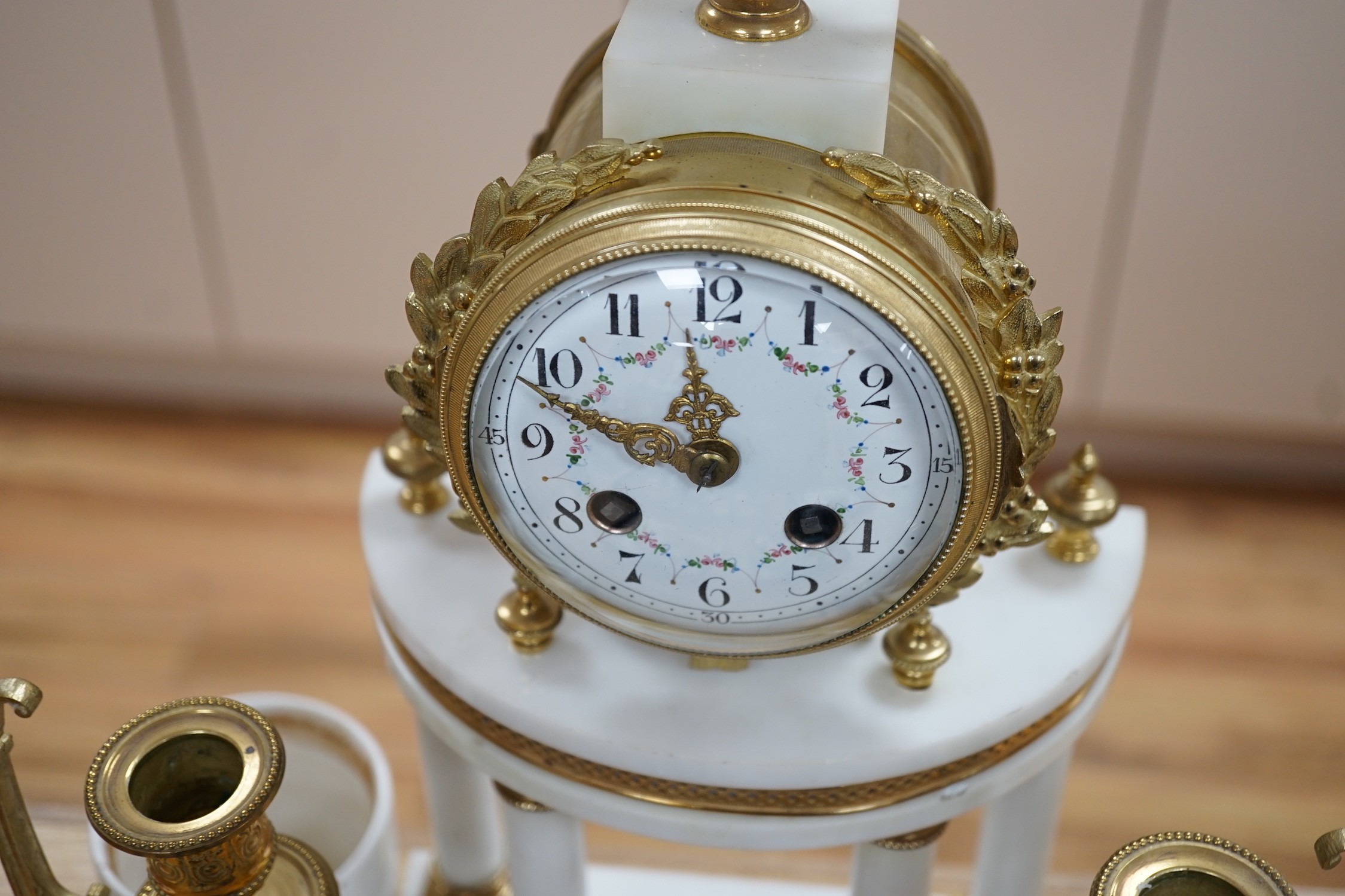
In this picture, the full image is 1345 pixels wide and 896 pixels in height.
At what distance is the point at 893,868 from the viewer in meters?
0.93

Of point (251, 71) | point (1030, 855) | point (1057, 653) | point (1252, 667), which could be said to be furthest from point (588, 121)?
point (1252, 667)

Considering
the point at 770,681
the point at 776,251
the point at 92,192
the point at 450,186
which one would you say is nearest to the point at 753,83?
the point at 776,251

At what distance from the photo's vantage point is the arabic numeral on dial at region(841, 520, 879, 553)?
0.73 metres

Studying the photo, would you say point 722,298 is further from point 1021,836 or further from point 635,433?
point 1021,836

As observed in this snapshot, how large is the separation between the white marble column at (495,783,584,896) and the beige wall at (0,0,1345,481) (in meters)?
0.85

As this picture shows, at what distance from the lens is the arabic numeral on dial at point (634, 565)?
2.52 feet

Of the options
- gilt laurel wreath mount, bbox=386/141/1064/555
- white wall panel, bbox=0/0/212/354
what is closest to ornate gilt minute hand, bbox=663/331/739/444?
gilt laurel wreath mount, bbox=386/141/1064/555

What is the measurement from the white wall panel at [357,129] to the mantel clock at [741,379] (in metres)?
0.74

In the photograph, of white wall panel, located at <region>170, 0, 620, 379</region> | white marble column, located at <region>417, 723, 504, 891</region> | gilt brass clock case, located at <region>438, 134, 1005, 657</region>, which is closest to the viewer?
gilt brass clock case, located at <region>438, 134, 1005, 657</region>

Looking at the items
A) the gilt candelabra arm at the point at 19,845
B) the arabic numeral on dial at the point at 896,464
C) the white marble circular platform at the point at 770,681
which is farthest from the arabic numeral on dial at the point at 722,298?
the gilt candelabra arm at the point at 19,845

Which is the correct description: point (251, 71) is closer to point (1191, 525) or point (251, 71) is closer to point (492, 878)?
point (492, 878)

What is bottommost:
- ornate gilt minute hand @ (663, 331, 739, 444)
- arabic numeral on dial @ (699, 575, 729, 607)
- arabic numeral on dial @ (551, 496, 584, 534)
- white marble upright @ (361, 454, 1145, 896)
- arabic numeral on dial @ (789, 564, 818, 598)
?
white marble upright @ (361, 454, 1145, 896)

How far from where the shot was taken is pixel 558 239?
0.68 meters

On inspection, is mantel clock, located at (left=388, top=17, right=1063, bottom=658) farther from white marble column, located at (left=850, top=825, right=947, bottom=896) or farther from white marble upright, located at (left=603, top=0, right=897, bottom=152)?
white marble column, located at (left=850, top=825, right=947, bottom=896)
